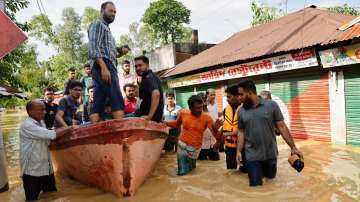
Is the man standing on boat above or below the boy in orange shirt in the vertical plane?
above

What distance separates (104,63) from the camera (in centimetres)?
467

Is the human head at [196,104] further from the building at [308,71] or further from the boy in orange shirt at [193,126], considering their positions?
the building at [308,71]

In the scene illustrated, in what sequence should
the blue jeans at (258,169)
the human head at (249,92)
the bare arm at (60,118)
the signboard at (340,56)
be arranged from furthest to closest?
the signboard at (340,56)
the bare arm at (60,118)
the blue jeans at (258,169)
the human head at (249,92)

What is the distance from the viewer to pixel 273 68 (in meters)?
11.2

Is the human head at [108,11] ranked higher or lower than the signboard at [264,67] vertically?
higher

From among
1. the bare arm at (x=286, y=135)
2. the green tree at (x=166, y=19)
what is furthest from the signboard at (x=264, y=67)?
the green tree at (x=166, y=19)

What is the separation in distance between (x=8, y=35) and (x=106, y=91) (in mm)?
1590

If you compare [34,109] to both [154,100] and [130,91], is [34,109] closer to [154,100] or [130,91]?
[154,100]

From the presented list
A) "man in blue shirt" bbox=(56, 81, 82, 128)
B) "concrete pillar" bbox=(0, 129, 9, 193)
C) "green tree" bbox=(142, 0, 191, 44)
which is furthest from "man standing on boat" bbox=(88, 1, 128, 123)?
"green tree" bbox=(142, 0, 191, 44)

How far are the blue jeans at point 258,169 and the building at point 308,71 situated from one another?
3.99 meters

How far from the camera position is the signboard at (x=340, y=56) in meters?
8.69

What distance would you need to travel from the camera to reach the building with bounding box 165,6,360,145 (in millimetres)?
9297

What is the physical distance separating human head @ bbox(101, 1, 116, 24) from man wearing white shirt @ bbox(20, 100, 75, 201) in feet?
4.90

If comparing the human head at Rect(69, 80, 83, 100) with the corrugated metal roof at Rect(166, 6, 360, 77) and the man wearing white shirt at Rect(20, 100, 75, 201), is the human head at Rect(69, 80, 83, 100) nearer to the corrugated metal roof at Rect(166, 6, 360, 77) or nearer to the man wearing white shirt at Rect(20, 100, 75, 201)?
the man wearing white shirt at Rect(20, 100, 75, 201)
